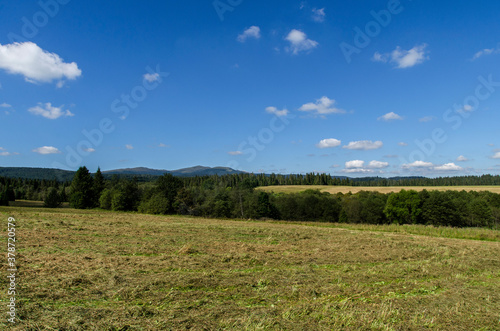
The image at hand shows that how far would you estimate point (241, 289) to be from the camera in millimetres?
7758

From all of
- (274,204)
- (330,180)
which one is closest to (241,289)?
(274,204)

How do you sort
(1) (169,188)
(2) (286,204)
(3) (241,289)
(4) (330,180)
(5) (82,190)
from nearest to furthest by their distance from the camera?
(3) (241,289) < (5) (82,190) < (1) (169,188) < (2) (286,204) < (4) (330,180)

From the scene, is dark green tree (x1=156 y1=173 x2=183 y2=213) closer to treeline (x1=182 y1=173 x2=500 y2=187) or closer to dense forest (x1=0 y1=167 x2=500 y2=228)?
dense forest (x1=0 y1=167 x2=500 y2=228)

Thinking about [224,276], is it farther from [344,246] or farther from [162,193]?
[162,193]

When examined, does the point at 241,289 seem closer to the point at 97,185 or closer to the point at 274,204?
the point at 274,204

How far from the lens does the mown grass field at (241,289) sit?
5.74 m

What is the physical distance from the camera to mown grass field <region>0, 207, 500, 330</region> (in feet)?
18.8

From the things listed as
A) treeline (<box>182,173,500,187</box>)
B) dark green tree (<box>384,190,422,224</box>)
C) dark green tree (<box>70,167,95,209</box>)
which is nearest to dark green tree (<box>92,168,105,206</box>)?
dark green tree (<box>70,167,95,209</box>)

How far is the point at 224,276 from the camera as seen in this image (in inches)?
349

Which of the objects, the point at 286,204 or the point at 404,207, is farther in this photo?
the point at 286,204

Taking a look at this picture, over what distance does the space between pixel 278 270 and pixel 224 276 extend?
2.12 meters

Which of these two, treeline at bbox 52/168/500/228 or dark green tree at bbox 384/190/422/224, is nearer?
treeline at bbox 52/168/500/228

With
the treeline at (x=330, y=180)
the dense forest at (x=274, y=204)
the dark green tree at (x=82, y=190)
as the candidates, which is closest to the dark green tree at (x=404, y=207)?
the dense forest at (x=274, y=204)

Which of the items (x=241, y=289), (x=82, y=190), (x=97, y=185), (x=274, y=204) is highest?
(x=97, y=185)
